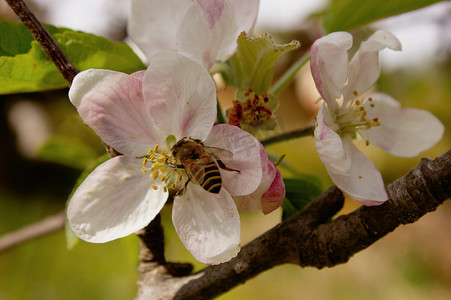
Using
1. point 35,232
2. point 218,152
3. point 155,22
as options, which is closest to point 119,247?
point 35,232

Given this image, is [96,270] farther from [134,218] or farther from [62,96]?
[134,218]

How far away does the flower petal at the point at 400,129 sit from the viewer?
1.87ft

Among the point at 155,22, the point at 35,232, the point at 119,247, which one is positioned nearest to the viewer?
the point at 155,22

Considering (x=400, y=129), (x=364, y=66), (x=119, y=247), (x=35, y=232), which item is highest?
(x=364, y=66)

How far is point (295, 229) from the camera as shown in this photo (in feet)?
1.55

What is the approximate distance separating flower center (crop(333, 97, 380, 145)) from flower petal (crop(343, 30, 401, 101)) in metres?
0.01

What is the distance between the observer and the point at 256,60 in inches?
18.9

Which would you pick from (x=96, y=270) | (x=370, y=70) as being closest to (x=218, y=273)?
(x=370, y=70)

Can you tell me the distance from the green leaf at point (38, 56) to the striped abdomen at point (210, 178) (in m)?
0.20

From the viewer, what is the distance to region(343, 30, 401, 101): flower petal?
48cm

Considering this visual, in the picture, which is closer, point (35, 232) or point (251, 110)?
point (251, 110)

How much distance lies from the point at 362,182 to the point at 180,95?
0.72 ft

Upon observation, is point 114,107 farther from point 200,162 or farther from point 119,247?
point 119,247

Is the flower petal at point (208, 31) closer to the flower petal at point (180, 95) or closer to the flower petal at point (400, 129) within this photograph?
the flower petal at point (180, 95)
